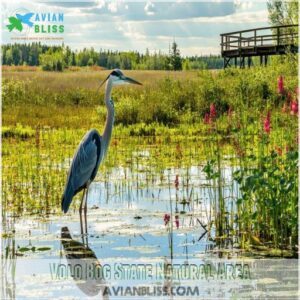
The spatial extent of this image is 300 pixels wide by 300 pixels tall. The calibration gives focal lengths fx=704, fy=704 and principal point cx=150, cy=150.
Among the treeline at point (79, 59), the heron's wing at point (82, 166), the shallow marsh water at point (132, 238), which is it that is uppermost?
the treeline at point (79, 59)

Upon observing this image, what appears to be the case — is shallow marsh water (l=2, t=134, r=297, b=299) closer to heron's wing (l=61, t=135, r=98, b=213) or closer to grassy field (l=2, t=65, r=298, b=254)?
grassy field (l=2, t=65, r=298, b=254)

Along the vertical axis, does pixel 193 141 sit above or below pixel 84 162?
above

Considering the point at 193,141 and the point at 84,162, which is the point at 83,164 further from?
the point at 193,141

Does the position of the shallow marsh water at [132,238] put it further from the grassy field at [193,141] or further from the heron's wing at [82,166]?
the heron's wing at [82,166]

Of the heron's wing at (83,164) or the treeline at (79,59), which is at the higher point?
the treeline at (79,59)

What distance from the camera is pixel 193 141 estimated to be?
1329 cm

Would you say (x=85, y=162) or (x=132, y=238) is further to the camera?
(x=85, y=162)

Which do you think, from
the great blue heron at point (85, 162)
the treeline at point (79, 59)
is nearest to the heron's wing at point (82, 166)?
the great blue heron at point (85, 162)

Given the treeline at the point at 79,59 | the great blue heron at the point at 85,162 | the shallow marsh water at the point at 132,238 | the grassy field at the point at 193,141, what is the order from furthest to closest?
the treeline at the point at 79,59 → the great blue heron at the point at 85,162 → the grassy field at the point at 193,141 → the shallow marsh water at the point at 132,238

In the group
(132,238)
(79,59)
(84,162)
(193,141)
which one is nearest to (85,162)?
(84,162)

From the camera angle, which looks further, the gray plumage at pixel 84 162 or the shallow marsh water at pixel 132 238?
the gray plumage at pixel 84 162

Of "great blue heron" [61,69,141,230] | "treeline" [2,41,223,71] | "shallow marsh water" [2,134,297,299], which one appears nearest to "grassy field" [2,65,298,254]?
"shallow marsh water" [2,134,297,299]

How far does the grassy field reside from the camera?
5.96 metres

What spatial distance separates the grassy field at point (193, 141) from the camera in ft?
19.6
